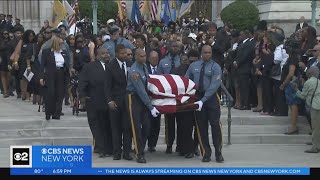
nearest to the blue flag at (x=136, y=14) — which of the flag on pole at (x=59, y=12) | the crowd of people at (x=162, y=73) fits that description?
the flag on pole at (x=59, y=12)

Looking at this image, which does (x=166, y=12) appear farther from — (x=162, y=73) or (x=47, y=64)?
(x=162, y=73)

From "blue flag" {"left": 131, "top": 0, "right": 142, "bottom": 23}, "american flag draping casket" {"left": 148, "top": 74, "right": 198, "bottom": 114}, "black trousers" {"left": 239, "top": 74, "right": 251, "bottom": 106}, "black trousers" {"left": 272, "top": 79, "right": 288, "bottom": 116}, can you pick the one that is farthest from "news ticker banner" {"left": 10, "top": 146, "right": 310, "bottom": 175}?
"blue flag" {"left": 131, "top": 0, "right": 142, "bottom": 23}

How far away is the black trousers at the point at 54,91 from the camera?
15.1m

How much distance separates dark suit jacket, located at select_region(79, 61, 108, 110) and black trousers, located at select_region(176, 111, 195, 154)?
1372 mm

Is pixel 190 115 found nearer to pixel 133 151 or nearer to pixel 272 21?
pixel 133 151

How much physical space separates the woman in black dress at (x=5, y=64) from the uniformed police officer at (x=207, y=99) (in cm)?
860

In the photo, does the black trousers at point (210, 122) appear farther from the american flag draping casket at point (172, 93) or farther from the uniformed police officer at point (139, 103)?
the uniformed police officer at point (139, 103)

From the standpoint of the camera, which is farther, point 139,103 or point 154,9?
point 154,9

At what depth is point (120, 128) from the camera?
13.0m

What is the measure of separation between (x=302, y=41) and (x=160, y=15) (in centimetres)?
1549

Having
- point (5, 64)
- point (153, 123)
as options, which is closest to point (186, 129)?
point (153, 123)

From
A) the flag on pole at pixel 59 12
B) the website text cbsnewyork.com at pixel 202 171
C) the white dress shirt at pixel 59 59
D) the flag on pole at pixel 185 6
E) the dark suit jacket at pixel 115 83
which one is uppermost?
the flag on pole at pixel 185 6

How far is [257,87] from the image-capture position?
54.6 ft

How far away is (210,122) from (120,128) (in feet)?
5.31
